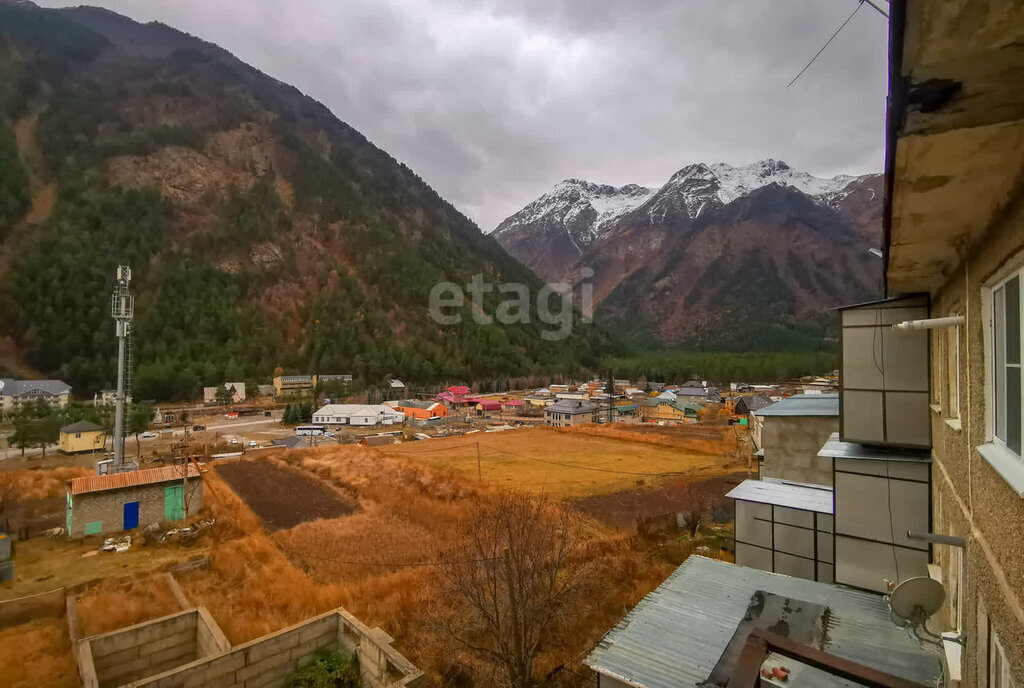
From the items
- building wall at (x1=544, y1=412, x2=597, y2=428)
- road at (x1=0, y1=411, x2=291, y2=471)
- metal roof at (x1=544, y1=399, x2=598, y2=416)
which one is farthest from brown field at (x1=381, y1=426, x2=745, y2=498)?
road at (x1=0, y1=411, x2=291, y2=471)

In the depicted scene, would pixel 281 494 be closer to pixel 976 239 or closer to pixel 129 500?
pixel 129 500

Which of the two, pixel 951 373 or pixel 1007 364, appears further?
pixel 951 373

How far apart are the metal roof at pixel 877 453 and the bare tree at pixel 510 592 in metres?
4.76

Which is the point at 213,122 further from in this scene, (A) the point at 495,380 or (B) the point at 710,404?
(B) the point at 710,404

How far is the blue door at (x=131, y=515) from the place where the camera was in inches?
681

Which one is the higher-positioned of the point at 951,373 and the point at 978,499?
the point at 951,373

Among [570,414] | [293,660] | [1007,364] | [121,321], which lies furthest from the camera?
[570,414]

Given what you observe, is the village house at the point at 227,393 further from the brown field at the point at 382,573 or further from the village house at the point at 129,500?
the village house at the point at 129,500

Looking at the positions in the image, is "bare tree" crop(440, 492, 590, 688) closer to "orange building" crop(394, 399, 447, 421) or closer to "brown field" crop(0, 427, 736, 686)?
"brown field" crop(0, 427, 736, 686)

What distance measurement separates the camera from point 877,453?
6906 mm

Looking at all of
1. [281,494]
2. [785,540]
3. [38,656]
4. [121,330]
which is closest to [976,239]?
[785,540]

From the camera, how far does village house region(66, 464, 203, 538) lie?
→ 16.5 m

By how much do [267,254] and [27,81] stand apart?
68.7 metres
